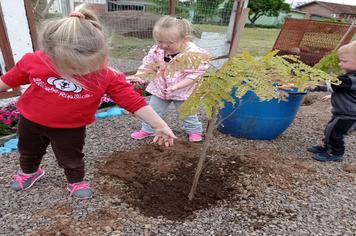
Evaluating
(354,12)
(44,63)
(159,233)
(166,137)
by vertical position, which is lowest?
(354,12)

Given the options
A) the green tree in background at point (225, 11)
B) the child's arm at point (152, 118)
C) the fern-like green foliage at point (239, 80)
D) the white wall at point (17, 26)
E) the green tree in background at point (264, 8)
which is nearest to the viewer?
→ the fern-like green foliage at point (239, 80)

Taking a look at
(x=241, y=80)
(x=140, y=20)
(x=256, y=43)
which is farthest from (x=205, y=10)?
(x=256, y=43)

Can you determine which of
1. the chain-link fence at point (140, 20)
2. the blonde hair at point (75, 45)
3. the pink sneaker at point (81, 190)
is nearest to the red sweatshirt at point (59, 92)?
the blonde hair at point (75, 45)

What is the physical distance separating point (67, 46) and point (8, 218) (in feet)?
4.27

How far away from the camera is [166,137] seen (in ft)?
7.00

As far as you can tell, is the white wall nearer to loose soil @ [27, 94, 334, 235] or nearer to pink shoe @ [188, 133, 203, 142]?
loose soil @ [27, 94, 334, 235]

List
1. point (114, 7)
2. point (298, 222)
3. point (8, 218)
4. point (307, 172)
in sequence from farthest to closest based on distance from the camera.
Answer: point (114, 7), point (307, 172), point (298, 222), point (8, 218)

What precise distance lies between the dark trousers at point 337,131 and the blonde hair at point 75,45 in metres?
2.50

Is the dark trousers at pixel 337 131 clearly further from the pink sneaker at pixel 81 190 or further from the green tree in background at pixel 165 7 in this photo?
the green tree in background at pixel 165 7

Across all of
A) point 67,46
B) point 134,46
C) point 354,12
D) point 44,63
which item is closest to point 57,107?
point 44,63

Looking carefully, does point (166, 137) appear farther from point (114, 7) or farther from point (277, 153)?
point (114, 7)

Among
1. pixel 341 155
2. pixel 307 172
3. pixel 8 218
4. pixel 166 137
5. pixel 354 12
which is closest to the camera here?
pixel 166 137

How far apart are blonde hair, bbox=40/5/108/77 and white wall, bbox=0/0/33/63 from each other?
2331 mm

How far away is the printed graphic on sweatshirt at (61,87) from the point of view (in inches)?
79.5
